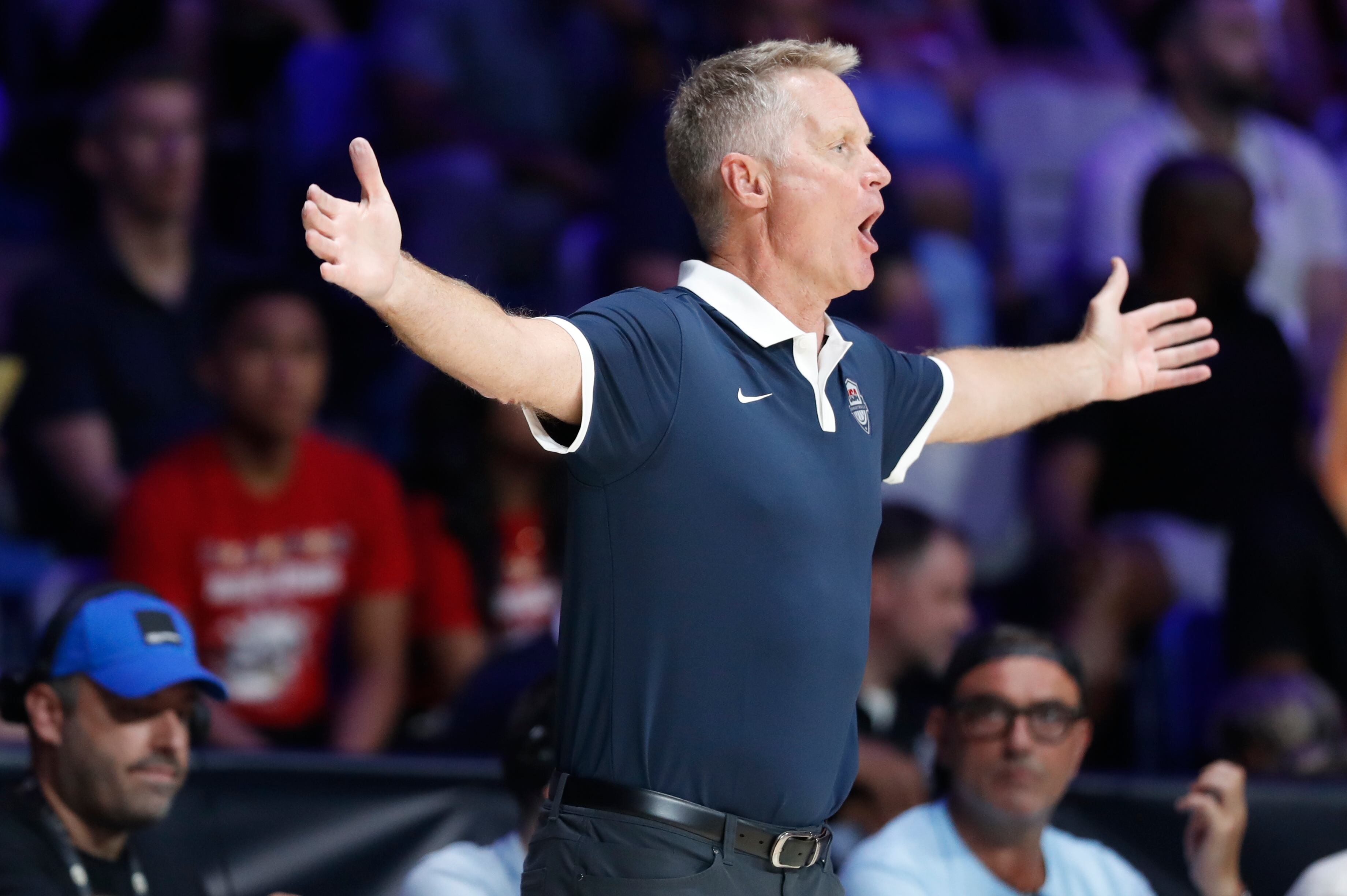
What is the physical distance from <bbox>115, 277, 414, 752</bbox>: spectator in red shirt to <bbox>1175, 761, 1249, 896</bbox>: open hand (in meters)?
2.10

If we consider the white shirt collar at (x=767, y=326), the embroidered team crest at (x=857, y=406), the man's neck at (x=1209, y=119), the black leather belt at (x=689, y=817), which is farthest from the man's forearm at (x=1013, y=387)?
the man's neck at (x=1209, y=119)

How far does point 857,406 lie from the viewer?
2.57m

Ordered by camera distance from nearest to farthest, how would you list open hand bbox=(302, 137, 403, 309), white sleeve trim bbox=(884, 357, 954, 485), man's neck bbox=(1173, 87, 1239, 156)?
Answer: 1. open hand bbox=(302, 137, 403, 309)
2. white sleeve trim bbox=(884, 357, 954, 485)
3. man's neck bbox=(1173, 87, 1239, 156)

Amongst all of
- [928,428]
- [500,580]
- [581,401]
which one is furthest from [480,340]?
[500,580]

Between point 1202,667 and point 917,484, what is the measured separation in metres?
1.04

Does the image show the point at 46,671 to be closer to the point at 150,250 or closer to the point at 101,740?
the point at 101,740

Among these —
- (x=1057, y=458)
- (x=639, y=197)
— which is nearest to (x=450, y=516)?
(x=639, y=197)

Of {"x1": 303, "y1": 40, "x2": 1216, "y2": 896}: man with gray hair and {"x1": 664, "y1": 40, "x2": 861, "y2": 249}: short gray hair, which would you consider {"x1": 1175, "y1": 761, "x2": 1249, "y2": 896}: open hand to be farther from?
{"x1": 664, "y1": 40, "x2": 861, "y2": 249}: short gray hair

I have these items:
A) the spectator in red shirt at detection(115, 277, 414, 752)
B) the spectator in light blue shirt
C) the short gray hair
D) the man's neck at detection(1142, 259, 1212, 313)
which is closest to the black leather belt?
the short gray hair

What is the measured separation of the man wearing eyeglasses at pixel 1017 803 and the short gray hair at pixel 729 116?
1.35m

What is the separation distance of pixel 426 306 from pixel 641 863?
76 centimetres

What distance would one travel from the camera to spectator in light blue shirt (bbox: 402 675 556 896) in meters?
3.30

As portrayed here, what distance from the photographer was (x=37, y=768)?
319 cm

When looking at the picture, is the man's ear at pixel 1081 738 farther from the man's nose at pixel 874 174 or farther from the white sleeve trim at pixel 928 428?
the man's nose at pixel 874 174
